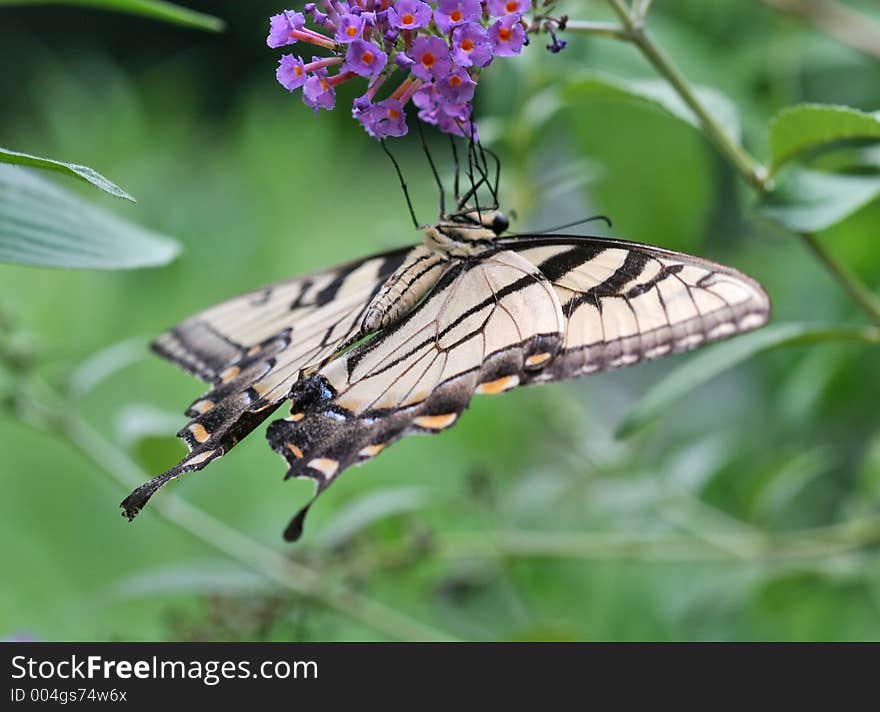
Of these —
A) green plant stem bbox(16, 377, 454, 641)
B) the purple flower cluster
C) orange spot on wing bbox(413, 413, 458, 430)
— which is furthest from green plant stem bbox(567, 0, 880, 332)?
green plant stem bbox(16, 377, 454, 641)

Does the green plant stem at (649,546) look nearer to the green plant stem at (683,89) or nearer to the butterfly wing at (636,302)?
the butterfly wing at (636,302)

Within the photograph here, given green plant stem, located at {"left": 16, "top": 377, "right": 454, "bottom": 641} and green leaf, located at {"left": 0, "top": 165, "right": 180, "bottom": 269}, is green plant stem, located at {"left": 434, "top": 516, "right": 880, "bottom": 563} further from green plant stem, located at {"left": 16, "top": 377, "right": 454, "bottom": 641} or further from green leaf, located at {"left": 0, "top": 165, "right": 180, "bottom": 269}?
green leaf, located at {"left": 0, "top": 165, "right": 180, "bottom": 269}

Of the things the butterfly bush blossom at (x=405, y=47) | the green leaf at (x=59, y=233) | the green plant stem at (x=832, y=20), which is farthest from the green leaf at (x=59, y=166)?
the green plant stem at (x=832, y=20)

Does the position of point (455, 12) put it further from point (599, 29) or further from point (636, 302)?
point (636, 302)

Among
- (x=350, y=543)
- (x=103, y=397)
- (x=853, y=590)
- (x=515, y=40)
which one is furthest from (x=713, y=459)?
(x=103, y=397)

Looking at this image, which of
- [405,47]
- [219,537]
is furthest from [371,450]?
[219,537]
